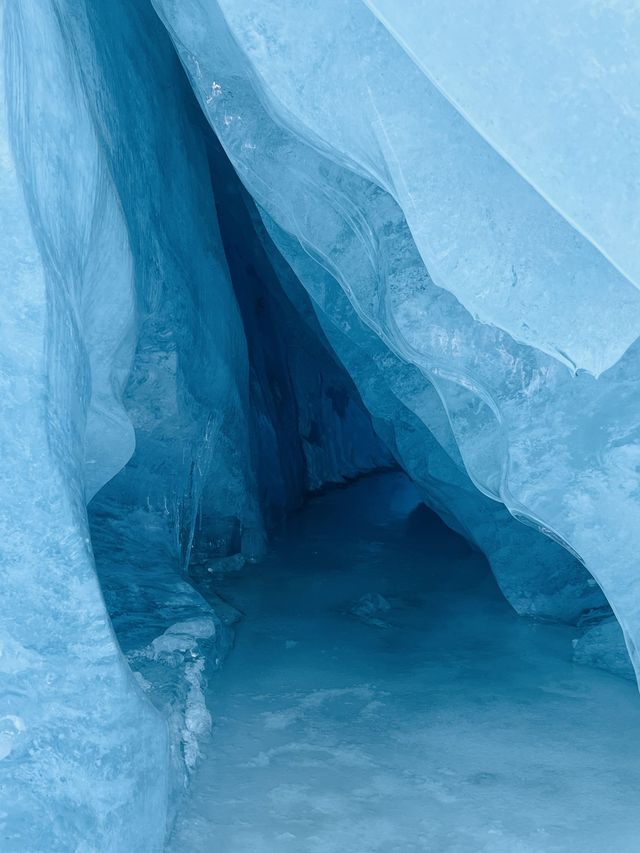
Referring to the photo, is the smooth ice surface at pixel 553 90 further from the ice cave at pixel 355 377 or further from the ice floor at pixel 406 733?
the ice floor at pixel 406 733

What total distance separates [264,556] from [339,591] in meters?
0.79

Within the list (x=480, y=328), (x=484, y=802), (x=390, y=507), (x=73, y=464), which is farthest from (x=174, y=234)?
(x=390, y=507)

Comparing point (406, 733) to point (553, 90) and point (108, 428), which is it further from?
point (553, 90)

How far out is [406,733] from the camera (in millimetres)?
A: 2652

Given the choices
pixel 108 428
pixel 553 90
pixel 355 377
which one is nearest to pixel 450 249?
pixel 553 90

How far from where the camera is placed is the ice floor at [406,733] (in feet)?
6.95

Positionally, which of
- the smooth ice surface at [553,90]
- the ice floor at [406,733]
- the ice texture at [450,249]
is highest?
the smooth ice surface at [553,90]

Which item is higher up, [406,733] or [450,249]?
[450,249]

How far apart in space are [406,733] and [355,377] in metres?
2.08

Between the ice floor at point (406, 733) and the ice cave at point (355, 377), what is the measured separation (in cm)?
1

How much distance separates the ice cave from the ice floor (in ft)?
0.04

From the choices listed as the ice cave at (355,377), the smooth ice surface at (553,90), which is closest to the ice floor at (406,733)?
the ice cave at (355,377)

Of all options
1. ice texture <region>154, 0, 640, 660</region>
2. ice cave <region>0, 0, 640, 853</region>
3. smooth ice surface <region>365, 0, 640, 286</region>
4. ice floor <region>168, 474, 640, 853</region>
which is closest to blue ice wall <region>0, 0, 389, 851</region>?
ice cave <region>0, 0, 640, 853</region>

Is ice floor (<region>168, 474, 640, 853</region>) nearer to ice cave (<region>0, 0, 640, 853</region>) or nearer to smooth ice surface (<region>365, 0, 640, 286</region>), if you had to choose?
ice cave (<region>0, 0, 640, 853</region>)
